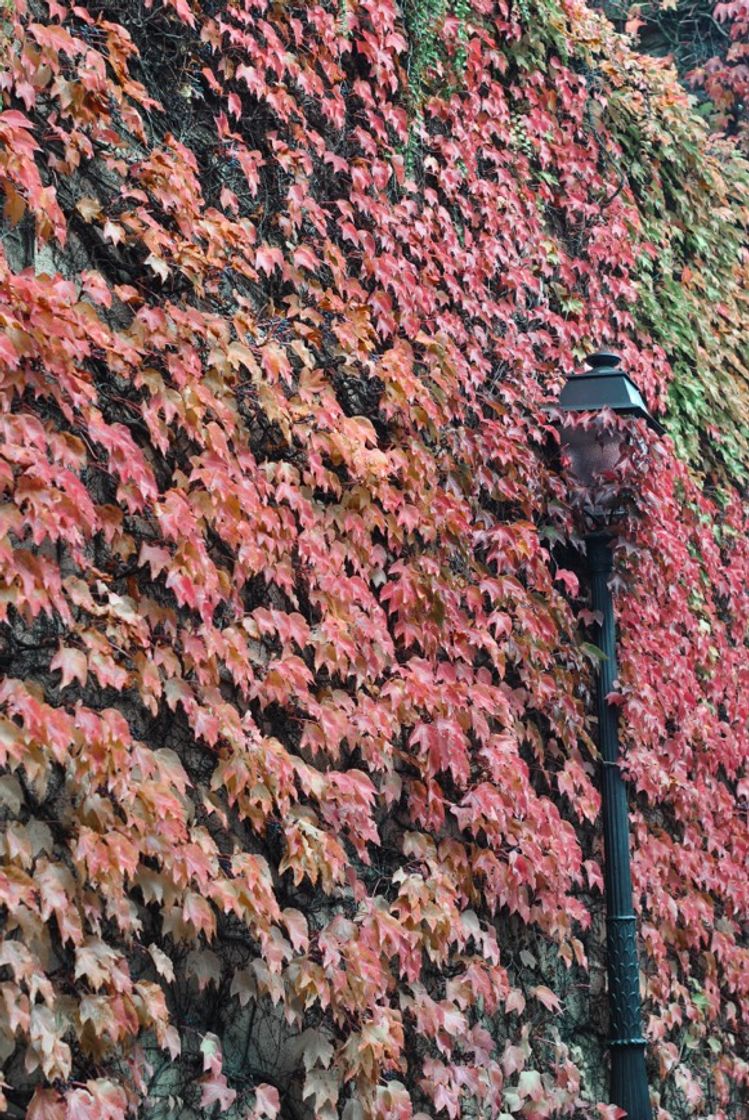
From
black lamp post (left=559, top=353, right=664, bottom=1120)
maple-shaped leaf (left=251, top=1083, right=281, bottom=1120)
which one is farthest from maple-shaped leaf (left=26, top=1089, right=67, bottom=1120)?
black lamp post (left=559, top=353, right=664, bottom=1120)

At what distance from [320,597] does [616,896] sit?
1.64 meters

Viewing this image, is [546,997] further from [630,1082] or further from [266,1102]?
[266,1102]

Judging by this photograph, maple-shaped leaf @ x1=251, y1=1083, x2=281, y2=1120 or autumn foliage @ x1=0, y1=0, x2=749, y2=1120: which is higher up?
autumn foliage @ x1=0, y1=0, x2=749, y2=1120

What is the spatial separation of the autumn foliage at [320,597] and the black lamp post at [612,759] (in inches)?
4.2

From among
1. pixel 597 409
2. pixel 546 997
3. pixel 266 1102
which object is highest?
pixel 597 409

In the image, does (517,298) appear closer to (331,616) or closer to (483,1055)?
(331,616)

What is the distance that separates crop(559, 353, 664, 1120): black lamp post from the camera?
419 cm

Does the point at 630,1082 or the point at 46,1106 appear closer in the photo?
the point at 46,1106

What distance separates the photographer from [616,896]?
4355mm

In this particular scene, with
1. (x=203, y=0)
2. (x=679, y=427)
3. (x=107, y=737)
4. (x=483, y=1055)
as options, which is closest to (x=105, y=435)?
(x=107, y=737)

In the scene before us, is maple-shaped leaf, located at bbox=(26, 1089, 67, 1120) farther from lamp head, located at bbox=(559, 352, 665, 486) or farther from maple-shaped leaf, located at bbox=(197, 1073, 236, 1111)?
lamp head, located at bbox=(559, 352, 665, 486)

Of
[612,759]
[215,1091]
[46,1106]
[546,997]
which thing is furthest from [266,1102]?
[612,759]

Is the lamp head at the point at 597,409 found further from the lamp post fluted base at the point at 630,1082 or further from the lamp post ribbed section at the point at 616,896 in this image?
the lamp post fluted base at the point at 630,1082

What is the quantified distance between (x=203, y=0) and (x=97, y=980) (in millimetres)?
2496
